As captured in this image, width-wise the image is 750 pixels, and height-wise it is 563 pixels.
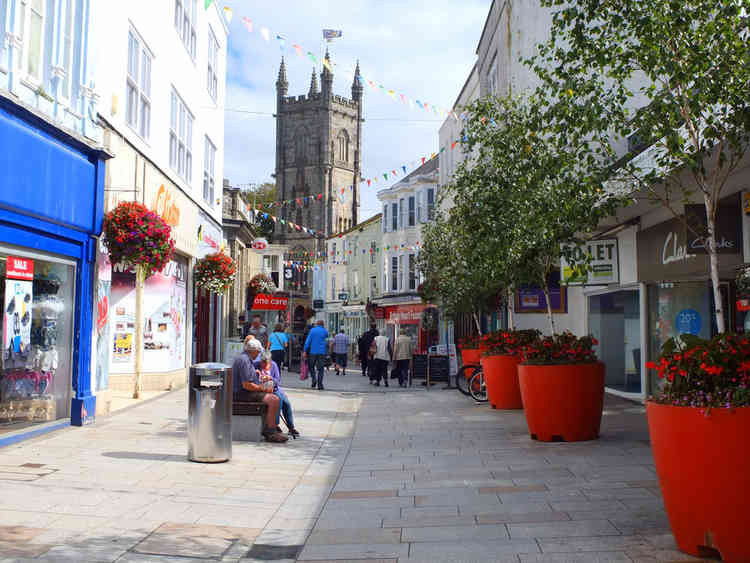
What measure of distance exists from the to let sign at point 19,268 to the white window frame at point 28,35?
2.20 metres

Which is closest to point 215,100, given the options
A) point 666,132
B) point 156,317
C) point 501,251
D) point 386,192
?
point 156,317

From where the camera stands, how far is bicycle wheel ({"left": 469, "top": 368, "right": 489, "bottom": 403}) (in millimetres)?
16562

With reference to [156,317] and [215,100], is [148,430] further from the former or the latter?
[215,100]

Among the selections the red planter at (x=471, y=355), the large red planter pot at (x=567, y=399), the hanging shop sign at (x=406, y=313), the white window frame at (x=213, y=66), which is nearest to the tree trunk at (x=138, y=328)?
the large red planter pot at (x=567, y=399)

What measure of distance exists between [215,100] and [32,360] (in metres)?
13.9

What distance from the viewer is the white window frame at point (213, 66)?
A: 70.2 ft

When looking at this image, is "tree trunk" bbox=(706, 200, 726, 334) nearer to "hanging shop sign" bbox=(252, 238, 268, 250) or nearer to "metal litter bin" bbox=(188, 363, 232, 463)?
"metal litter bin" bbox=(188, 363, 232, 463)

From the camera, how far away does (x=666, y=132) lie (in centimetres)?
600

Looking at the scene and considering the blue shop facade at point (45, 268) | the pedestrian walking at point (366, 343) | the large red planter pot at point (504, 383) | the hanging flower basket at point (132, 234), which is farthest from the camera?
the pedestrian walking at point (366, 343)

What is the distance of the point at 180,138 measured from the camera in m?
17.9

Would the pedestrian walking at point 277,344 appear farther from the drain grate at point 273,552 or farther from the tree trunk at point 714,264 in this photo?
the tree trunk at point 714,264

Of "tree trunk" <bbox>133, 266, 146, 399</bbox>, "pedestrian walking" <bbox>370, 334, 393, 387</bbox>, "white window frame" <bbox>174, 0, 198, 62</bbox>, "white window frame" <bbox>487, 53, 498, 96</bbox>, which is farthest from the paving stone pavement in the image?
"white window frame" <bbox>487, 53, 498, 96</bbox>

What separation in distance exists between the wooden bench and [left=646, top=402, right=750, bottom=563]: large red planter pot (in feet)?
21.2

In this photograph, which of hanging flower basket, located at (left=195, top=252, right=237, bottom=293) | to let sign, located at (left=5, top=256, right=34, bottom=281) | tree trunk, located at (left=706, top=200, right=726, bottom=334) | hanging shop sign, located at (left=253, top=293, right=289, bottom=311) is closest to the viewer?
tree trunk, located at (left=706, top=200, right=726, bottom=334)
